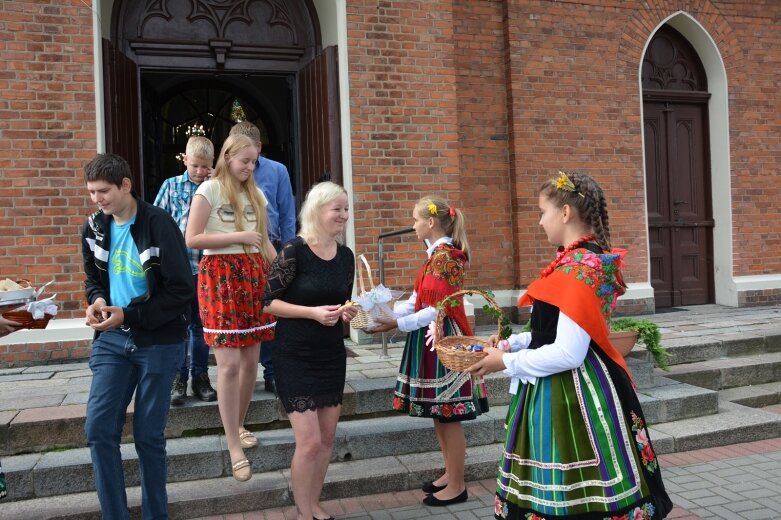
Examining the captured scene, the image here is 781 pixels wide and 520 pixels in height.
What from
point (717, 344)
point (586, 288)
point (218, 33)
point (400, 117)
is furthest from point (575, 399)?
point (218, 33)

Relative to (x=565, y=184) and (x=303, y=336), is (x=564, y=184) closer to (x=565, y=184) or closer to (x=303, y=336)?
(x=565, y=184)

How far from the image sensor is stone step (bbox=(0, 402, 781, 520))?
397 cm

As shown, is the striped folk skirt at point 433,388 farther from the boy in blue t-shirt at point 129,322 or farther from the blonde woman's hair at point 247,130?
Result: the blonde woman's hair at point 247,130

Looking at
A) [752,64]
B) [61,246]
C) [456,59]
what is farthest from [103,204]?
[752,64]

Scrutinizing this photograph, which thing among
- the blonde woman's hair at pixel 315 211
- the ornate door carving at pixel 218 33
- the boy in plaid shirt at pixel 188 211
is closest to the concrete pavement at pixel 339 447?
the boy in plaid shirt at pixel 188 211

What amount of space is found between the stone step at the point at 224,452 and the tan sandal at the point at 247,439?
6 centimetres

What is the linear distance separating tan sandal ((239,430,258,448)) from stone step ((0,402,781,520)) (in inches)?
5.0

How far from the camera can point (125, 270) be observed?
11.1ft

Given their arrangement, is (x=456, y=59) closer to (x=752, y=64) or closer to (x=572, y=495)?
(x=752, y=64)

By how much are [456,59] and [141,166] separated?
3.78m

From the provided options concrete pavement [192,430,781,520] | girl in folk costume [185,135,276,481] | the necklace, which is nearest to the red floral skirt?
girl in folk costume [185,135,276,481]

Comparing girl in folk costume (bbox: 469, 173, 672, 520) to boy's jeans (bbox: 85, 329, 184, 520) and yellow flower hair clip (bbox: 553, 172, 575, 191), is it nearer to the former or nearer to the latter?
yellow flower hair clip (bbox: 553, 172, 575, 191)

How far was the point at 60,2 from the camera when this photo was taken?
638 cm

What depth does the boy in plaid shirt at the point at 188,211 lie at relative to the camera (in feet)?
15.3
